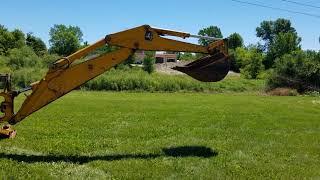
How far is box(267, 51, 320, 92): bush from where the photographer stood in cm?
5722

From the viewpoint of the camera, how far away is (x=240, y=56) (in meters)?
114

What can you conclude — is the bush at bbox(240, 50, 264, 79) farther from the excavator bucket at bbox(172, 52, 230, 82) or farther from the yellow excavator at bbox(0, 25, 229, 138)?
the yellow excavator at bbox(0, 25, 229, 138)

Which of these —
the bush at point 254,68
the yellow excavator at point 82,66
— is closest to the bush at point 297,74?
the bush at point 254,68

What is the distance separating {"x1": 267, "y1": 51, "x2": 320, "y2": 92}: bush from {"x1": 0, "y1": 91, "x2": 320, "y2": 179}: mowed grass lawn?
35.0m

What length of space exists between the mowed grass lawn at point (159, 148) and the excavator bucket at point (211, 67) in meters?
1.83

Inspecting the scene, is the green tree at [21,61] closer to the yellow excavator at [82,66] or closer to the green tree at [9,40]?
the green tree at [9,40]

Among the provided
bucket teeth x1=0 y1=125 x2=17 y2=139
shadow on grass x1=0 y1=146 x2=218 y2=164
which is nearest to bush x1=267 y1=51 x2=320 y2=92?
shadow on grass x1=0 y1=146 x2=218 y2=164

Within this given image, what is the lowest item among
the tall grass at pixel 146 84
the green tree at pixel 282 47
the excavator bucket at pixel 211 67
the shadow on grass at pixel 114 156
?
the shadow on grass at pixel 114 156

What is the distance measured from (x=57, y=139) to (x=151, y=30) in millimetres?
4344

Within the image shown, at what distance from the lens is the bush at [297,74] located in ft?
188

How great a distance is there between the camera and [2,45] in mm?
103562

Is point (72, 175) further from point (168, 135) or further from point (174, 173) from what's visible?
point (168, 135)

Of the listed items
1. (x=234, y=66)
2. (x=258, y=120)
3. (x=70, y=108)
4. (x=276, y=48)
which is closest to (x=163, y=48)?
(x=258, y=120)

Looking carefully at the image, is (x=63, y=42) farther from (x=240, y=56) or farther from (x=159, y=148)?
(x=159, y=148)
